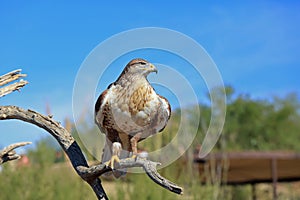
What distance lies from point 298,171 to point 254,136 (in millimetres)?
15175

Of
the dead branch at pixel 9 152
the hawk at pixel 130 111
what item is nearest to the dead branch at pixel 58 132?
the hawk at pixel 130 111

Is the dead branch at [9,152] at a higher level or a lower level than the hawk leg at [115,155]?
higher

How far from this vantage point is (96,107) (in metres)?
2.68

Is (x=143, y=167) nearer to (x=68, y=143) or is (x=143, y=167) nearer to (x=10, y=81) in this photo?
(x=68, y=143)

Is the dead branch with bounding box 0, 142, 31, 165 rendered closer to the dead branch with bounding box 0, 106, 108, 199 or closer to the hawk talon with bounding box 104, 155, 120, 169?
the dead branch with bounding box 0, 106, 108, 199

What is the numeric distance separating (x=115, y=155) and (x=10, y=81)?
0.94 m

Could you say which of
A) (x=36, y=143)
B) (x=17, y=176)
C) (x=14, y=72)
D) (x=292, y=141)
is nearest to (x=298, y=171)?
(x=36, y=143)

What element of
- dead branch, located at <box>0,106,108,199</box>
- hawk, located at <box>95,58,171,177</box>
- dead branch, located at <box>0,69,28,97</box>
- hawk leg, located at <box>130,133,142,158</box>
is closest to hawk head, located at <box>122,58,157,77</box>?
hawk, located at <box>95,58,171,177</box>

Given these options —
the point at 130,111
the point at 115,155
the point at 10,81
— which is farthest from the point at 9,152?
the point at 130,111

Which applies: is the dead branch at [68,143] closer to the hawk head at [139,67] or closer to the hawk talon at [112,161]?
the hawk talon at [112,161]

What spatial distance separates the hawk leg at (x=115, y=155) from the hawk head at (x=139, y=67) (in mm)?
337

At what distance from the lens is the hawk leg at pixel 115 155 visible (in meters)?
2.57

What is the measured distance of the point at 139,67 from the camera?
2582 millimetres

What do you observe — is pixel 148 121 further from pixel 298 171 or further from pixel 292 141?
pixel 292 141
